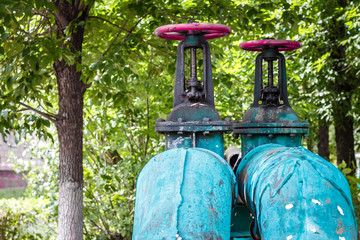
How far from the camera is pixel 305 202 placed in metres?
1.70

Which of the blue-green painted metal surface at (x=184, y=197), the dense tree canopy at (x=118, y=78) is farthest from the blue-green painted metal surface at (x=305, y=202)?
the dense tree canopy at (x=118, y=78)

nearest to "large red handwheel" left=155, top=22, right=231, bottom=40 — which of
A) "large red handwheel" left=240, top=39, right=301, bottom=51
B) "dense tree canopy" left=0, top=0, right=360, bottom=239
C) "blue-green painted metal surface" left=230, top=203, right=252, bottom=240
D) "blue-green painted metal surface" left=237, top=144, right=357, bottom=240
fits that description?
"large red handwheel" left=240, top=39, right=301, bottom=51

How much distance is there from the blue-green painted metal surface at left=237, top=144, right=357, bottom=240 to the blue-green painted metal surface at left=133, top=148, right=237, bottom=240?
176 mm

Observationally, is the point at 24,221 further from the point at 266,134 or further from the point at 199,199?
the point at 199,199

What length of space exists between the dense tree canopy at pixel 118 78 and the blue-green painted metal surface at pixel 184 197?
2.19 metres

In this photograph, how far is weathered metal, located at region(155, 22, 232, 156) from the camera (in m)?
2.52

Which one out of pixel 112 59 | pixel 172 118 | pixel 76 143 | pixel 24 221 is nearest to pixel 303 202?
pixel 172 118

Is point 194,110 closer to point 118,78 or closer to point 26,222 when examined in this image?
point 118,78

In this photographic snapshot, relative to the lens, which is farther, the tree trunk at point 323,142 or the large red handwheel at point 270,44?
the tree trunk at point 323,142

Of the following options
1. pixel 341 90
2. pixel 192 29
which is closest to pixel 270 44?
pixel 192 29

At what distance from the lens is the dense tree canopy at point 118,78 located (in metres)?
4.43

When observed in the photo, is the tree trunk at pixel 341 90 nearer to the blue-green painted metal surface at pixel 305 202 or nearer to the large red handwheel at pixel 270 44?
the large red handwheel at pixel 270 44

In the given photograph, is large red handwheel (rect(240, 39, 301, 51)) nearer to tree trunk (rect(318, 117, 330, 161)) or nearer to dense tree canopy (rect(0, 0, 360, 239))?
dense tree canopy (rect(0, 0, 360, 239))

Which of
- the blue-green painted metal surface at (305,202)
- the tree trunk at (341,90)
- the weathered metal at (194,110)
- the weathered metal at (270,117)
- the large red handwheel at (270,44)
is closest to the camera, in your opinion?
the blue-green painted metal surface at (305,202)
